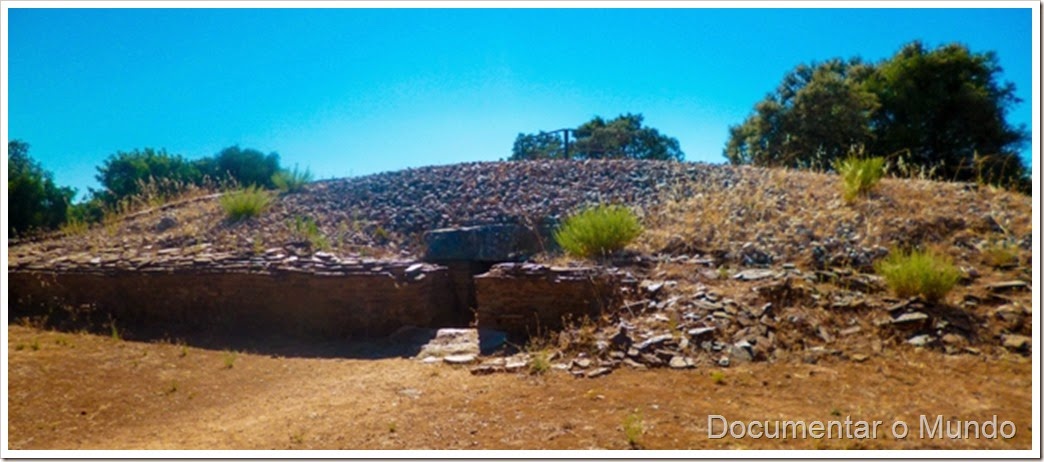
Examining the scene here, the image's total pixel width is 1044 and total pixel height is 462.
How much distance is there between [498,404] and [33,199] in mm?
12998

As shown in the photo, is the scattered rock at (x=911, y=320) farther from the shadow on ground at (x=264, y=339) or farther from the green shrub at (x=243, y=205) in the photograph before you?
the green shrub at (x=243, y=205)

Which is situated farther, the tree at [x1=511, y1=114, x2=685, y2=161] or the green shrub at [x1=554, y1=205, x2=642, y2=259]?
the tree at [x1=511, y1=114, x2=685, y2=161]

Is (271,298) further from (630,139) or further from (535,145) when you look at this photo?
(630,139)

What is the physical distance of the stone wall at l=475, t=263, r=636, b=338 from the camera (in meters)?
5.94

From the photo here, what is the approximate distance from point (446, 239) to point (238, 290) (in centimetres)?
226

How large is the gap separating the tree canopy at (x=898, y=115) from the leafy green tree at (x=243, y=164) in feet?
40.6

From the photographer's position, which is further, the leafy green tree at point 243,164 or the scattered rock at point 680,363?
the leafy green tree at point 243,164

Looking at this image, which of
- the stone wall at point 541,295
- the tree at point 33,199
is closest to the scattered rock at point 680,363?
the stone wall at point 541,295

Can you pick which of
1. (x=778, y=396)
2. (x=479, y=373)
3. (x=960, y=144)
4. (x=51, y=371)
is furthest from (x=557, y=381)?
(x=960, y=144)

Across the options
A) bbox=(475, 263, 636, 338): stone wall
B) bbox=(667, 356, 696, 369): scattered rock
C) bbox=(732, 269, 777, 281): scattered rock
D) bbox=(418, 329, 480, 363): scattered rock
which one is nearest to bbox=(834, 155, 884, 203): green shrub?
bbox=(732, 269, 777, 281): scattered rock

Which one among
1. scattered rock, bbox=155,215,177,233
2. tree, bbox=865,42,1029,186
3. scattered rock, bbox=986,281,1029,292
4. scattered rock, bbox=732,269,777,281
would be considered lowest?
scattered rock, bbox=986,281,1029,292

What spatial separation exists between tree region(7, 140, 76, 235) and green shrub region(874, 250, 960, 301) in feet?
43.1

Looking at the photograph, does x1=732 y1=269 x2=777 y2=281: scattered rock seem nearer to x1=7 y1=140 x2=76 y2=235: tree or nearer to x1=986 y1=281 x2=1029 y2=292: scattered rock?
x1=986 y1=281 x2=1029 y2=292: scattered rock

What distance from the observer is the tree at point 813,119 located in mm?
13938
